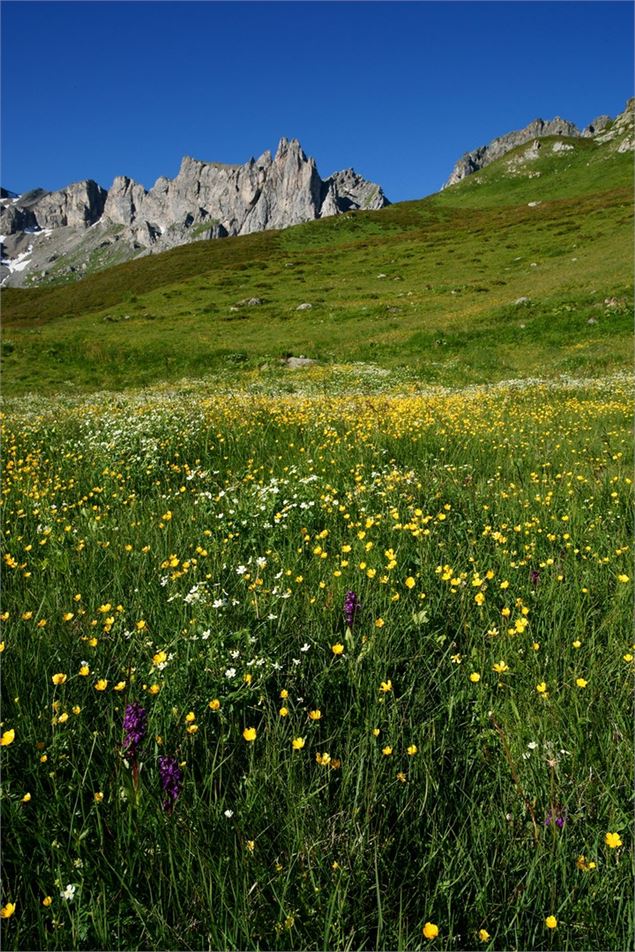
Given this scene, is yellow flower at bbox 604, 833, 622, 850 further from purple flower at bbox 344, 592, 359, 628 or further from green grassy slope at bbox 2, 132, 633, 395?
green grassy slope at bbox 2, 132, 633, 395

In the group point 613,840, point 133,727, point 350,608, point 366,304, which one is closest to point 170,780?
point 133,727

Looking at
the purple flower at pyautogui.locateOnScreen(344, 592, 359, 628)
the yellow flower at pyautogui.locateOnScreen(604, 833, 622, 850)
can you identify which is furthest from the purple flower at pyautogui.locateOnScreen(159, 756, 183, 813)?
the yellow flower at pyautogui.locateOnScreen(604, 833, 622, 850)

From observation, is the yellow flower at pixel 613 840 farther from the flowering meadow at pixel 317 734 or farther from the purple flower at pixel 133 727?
the purple flower at pixel 133 727

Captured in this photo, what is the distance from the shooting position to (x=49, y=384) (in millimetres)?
28047

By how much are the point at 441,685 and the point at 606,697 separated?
839 mm

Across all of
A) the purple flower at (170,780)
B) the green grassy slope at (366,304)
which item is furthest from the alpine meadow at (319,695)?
the green grassy slope at (366,304)

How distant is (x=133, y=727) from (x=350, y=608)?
4.57ft

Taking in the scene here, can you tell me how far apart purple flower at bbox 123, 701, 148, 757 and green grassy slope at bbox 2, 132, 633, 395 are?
2018 cm

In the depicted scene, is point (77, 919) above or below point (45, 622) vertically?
below

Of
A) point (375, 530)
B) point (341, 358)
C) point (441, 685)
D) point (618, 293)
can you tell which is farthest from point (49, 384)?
point (618, 293)

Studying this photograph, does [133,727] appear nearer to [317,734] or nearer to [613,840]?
[317,734]

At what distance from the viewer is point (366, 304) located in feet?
149

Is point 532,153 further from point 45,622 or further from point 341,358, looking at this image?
point 45,622

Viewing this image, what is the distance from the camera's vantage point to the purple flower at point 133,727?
2.05 meters
